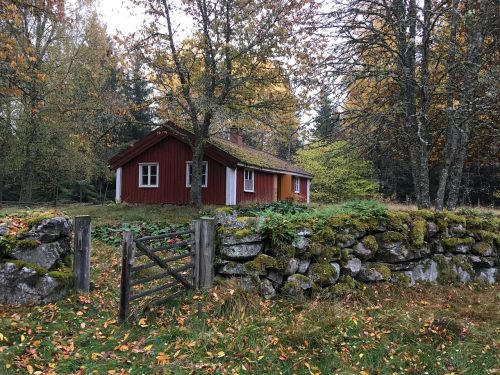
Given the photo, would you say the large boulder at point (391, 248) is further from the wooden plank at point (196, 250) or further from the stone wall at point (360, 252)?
the wooden plank at point (196, 250)

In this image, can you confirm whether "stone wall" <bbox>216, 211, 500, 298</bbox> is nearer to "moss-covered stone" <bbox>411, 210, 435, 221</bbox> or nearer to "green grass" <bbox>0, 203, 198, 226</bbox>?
"moss-covered stone" <bbox>411, 210, 435, 221</bbox>

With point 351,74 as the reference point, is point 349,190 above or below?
below

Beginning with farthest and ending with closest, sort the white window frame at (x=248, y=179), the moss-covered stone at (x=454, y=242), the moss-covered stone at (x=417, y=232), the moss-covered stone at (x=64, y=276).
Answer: the white window frame at (x=248, y=179), the moss-covered stone at (x=454, y=242), the moss-covered stone at (x=417, y=232), the moss-covered stone at (x=64, y=276)

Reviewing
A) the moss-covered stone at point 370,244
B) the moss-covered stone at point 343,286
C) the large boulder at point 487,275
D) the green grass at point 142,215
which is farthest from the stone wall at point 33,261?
the large boulder at point 487,275

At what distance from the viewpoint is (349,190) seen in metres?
28.5

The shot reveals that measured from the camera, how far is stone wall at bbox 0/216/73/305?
5020mm

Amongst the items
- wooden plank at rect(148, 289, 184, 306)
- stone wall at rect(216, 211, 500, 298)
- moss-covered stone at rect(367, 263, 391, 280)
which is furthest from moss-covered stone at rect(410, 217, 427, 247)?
wooden plank at rect(148, 289, 184, 306)

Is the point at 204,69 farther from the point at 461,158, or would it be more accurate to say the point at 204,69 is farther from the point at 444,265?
the point at 444,265

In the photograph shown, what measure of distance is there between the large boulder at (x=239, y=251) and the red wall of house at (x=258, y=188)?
40.5 feet

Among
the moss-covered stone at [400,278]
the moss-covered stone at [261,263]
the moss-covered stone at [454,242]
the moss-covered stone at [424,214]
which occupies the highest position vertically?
the moss-covered stone at [424,214]

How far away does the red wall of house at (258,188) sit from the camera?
60.4ft

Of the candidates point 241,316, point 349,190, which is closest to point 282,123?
point 241,316

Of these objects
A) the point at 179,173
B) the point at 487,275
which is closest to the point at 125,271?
the point at 487,275

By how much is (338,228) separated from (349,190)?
75.1 feet
